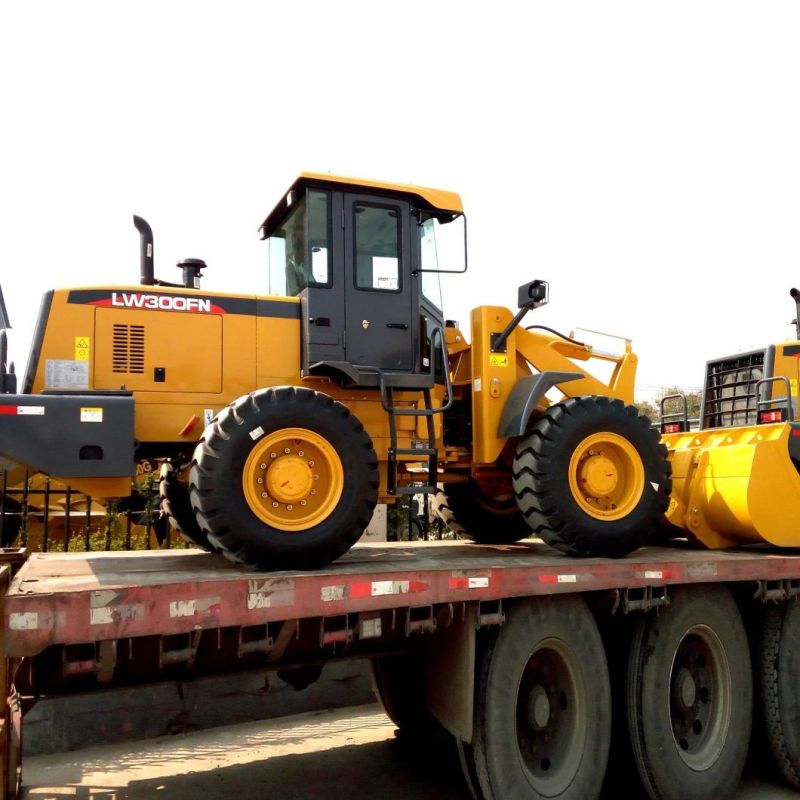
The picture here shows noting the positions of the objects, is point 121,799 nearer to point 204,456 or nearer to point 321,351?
point 204,456

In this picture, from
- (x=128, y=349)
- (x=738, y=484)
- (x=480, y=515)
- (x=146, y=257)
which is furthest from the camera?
(x=480, y=515)

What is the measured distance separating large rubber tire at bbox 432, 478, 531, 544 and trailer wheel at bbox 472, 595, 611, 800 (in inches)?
87.8

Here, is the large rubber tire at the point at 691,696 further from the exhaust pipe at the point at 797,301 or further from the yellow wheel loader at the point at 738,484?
the exhaust pipe at the point at 797,301

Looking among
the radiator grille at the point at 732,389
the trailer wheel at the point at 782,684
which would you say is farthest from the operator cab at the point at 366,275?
the radiator grille at the point at 732,389

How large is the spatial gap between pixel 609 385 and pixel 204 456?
12.0ft

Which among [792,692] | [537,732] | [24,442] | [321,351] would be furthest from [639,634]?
[24,442]

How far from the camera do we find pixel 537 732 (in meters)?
5.06

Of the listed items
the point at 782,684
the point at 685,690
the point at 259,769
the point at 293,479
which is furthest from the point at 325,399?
the point at 782,684

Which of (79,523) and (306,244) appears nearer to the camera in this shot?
(306,244)

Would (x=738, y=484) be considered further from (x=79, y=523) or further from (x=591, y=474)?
(x=79, y=523)

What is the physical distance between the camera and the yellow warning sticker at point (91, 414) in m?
4.70

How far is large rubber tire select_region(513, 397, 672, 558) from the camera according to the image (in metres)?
5.64

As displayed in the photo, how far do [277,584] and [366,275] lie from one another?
8.34ft

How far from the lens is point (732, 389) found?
10.0 m
